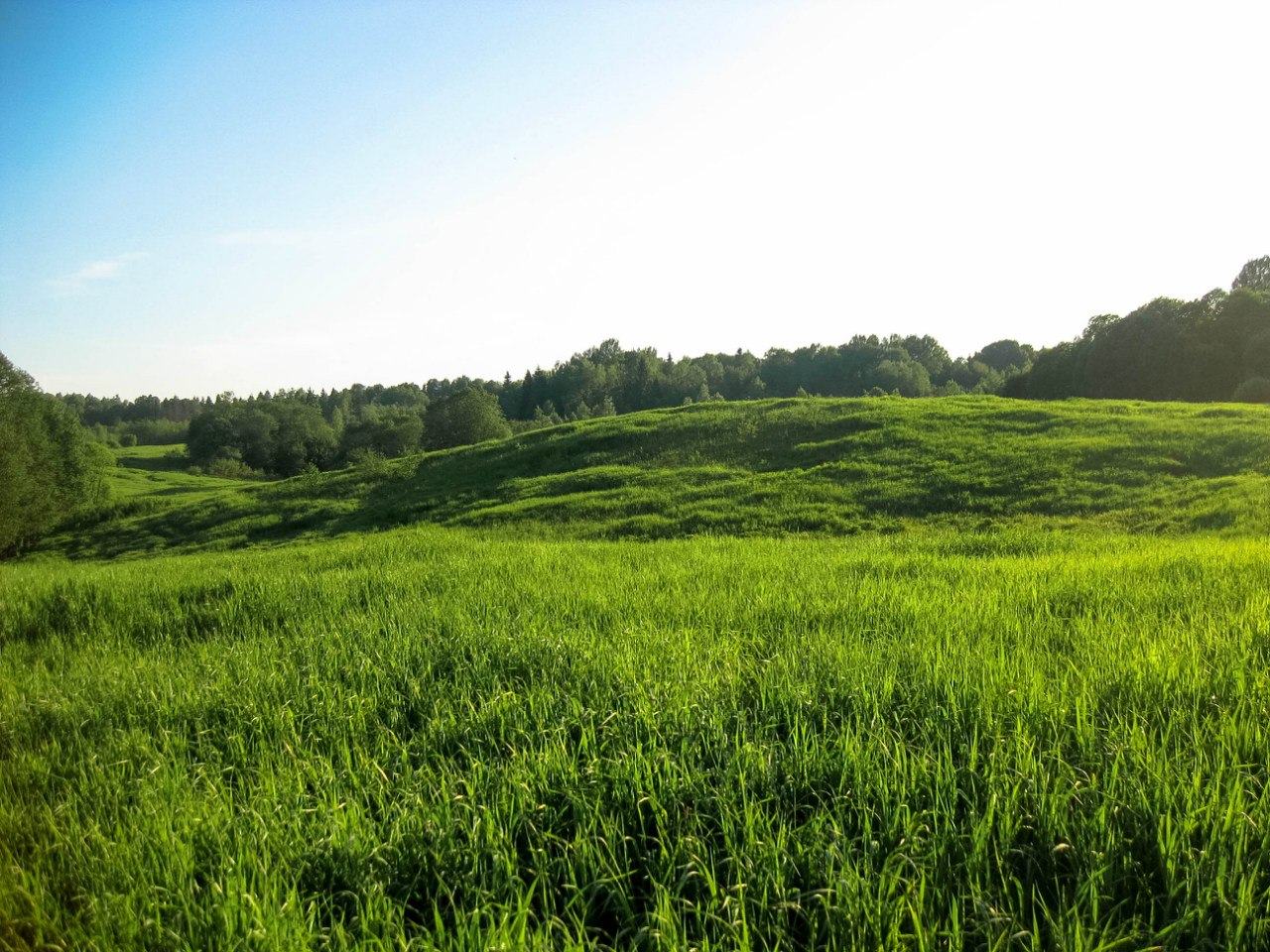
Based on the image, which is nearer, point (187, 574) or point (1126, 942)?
point (1126, 942)

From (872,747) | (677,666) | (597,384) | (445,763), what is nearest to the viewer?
(872,747)

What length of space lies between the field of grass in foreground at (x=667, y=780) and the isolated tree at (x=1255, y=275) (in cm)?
8676

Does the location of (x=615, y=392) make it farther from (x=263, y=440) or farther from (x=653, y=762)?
(x=653, y=762)

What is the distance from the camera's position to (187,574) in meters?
9.84

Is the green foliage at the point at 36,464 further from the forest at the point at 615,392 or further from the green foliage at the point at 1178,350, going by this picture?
the green foliage at the point at 1178,350

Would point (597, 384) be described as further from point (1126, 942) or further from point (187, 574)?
point (1126, 942)

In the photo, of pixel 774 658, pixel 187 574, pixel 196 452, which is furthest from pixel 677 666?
pixel 196 452

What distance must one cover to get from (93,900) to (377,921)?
113 centimetres

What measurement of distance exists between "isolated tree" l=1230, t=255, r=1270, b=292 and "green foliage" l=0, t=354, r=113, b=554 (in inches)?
3968

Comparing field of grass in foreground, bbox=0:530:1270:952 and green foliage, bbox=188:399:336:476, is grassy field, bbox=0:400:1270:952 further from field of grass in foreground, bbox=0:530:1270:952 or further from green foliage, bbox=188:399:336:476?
green foliage, bbox=188:399:336:476

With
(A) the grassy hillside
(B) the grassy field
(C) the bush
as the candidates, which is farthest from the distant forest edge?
(B) the grassy field

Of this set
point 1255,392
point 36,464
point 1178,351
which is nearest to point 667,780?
point 1255,392

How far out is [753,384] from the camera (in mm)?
114688

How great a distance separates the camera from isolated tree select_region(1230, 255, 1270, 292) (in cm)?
6700
